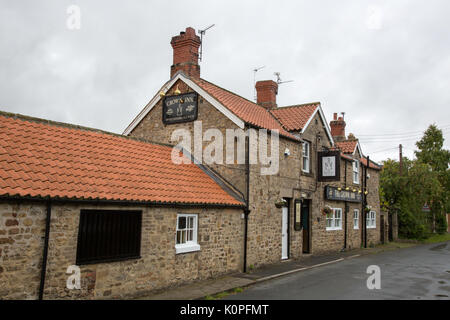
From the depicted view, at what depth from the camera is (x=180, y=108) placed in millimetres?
15703

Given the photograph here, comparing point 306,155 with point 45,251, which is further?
point 306,155

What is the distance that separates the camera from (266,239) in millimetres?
14664

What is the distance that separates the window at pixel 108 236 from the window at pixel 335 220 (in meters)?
13.2

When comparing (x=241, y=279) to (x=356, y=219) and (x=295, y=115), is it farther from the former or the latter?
(x=356, y=219)

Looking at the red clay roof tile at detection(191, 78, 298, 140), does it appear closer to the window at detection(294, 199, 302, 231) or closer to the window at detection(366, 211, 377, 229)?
the window at detection(294, 199, 302, 231)

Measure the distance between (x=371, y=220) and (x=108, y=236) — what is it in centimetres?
2188

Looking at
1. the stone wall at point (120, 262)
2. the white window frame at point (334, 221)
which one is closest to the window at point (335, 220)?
the white window frame at point (334, 221)

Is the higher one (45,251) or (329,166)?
(329,166)

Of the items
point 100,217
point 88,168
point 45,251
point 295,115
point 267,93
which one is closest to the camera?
point 45,251

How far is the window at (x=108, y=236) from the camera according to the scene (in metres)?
8.42

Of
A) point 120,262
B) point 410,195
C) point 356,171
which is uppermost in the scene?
point 356,171

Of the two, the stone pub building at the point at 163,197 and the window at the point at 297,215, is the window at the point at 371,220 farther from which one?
the window at the point at 297,215

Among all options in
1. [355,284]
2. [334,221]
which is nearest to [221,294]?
[355,284]

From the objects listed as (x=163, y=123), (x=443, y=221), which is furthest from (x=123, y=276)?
(x=443, y=221)
